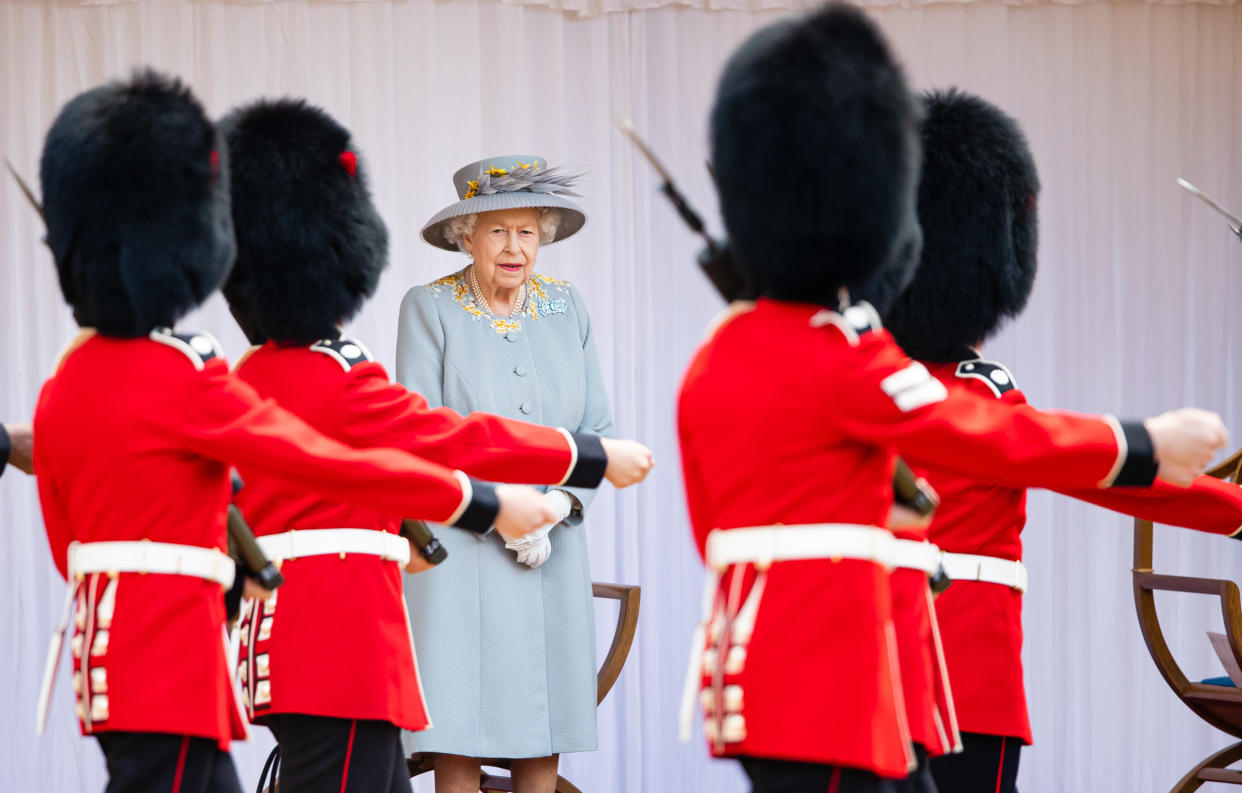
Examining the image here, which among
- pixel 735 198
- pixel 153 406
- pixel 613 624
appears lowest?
pixel 613 624

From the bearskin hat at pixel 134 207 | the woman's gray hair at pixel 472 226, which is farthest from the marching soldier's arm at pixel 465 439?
the woman's gray hair at pixel 472 226

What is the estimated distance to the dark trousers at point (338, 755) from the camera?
8.52ft

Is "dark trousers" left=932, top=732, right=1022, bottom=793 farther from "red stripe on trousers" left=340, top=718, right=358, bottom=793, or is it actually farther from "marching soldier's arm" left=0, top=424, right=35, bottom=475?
"marching soldier's arm" left=0, top=424, right=35, bottom=475

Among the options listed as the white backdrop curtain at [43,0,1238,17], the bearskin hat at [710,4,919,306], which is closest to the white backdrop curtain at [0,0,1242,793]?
the white backdrop curtain at [43,0,1238,17]

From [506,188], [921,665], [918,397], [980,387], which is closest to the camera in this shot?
[918,397]

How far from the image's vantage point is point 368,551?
2.68 meters

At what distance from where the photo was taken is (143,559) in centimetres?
219

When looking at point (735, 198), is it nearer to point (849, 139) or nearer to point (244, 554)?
point (849, 139)

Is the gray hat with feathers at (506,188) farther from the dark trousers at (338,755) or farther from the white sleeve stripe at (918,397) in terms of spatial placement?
the white sleeve stripe at (918,397)

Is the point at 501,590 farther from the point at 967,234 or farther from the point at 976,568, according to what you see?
the point at 967,234

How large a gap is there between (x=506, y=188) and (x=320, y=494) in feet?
4.91

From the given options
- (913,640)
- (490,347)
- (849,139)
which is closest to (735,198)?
(849,139)

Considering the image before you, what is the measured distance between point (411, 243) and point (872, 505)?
3.05 metres

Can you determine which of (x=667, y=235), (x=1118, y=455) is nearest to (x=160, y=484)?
(x=1118, y=455)
